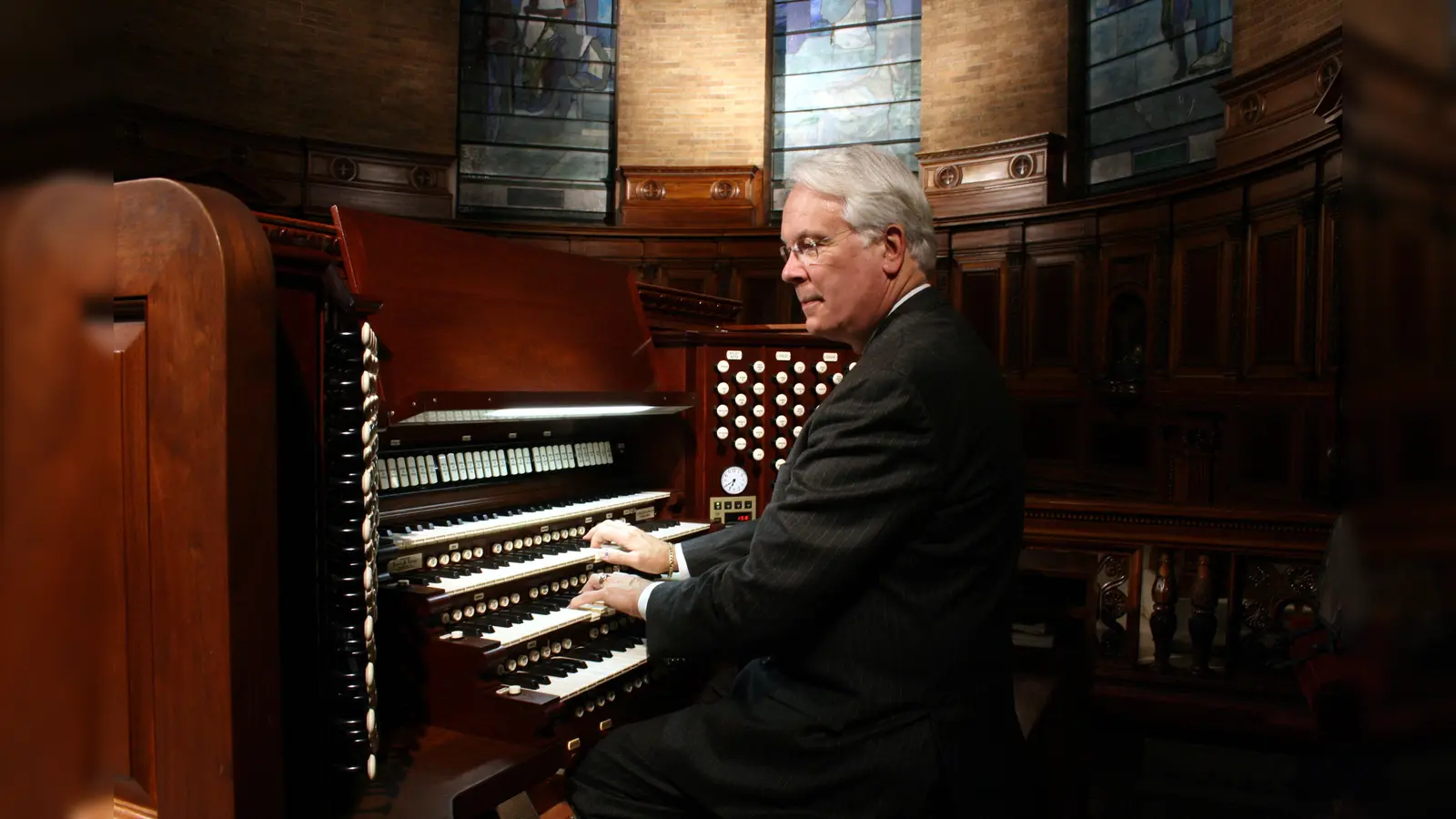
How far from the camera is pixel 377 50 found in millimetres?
10172

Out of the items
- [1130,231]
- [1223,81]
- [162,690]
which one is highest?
[1223,81]

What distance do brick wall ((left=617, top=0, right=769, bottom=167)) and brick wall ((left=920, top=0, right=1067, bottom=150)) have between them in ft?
6.61

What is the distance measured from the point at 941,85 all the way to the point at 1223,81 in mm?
3141

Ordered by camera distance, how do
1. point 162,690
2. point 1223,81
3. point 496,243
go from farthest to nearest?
point 1223,81 < point 496,243 < point 162,690

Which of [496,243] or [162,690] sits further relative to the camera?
[496,243]

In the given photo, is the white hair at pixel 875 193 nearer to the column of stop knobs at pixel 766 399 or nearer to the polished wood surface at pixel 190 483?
the polished wood surface at pixel 190 483

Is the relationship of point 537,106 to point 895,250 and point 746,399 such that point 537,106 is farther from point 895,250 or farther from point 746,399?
point 895,250

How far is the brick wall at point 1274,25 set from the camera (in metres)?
7.29

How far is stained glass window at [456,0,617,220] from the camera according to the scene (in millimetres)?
10867

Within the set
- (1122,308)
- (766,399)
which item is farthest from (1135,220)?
(766,399)

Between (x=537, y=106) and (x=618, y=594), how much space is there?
994cm

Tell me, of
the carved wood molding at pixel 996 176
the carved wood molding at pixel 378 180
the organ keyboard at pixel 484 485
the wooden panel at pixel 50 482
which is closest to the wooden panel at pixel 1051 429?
the carved wood molding at pixel 996 176

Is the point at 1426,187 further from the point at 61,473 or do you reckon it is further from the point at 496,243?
the point at 496,243

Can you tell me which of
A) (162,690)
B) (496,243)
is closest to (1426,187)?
(162,690)
